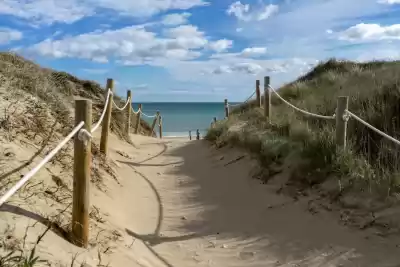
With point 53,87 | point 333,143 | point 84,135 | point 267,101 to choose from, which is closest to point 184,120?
point 267,101

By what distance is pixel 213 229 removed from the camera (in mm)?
5336

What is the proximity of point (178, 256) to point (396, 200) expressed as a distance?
246 centimetres

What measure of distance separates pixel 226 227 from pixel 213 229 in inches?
6.8

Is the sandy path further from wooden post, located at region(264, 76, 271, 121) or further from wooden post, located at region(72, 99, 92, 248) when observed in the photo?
wooden post, located at region(264, 76, 271, 121)

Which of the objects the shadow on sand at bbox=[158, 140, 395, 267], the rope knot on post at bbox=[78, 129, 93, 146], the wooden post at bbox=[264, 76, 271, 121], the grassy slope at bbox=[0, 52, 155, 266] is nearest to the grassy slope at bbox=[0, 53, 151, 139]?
the grassy slope at bbox=[0, 52, 155, 266]

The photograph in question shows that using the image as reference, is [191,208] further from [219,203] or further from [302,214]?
[302,214]

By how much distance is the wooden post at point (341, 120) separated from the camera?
18.1ft

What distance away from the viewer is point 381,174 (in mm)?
5238

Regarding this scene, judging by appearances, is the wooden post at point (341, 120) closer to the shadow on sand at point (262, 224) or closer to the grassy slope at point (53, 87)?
the shadow on sand at point (262, 224)

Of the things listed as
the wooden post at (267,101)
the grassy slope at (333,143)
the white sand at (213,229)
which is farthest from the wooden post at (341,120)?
the wooden post at (267,101)

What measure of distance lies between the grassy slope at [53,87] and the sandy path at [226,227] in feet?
5.53

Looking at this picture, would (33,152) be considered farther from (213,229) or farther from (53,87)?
(53,87)

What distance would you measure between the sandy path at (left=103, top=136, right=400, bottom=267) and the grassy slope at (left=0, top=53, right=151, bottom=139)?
169 cm

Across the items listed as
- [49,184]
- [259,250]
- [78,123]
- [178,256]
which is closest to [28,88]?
[49,184]
